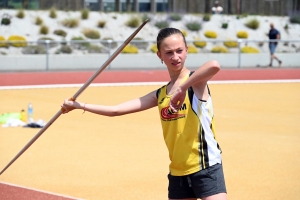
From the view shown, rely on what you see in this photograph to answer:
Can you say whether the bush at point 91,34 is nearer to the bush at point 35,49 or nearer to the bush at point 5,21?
the bush at point 5,21

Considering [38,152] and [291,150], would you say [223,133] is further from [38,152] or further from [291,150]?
[38,152]

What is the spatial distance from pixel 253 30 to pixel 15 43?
18.5m

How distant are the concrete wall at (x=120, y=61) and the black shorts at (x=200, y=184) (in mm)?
22220

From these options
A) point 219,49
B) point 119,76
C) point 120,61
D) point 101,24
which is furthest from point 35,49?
point 101,24

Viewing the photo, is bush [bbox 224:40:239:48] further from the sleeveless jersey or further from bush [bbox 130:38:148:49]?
the sleeveless jersey

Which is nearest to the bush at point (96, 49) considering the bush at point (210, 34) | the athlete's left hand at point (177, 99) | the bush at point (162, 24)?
the bush at point (162, 24)

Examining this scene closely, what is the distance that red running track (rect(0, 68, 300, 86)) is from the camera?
21969mm

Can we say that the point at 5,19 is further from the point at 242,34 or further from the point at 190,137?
the point at 190,137

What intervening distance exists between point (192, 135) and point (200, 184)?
33 centimetres

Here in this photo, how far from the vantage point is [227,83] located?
21.4m

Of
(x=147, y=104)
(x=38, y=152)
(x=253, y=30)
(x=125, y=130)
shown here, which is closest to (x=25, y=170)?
(x=38, y=152)

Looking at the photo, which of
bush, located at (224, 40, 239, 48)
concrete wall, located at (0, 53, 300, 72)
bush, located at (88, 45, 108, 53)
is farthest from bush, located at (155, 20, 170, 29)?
bush, located at (88, 45, 108, 53)

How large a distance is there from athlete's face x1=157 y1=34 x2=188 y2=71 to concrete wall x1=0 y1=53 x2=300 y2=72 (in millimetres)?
22181

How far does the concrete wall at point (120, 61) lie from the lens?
26.4 metres
